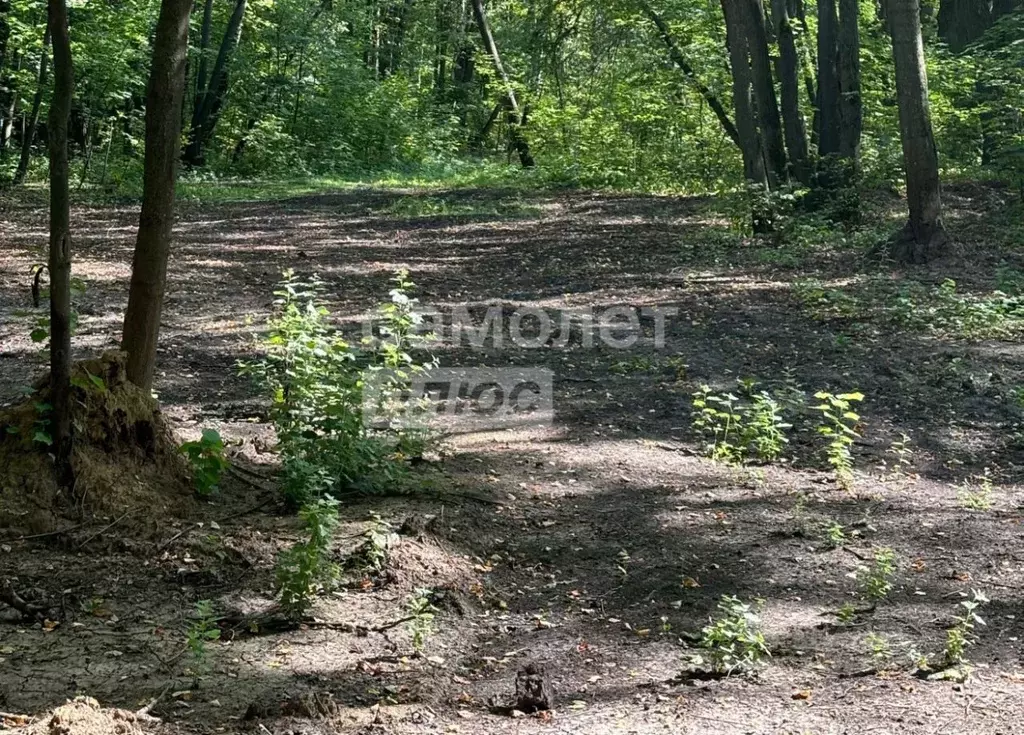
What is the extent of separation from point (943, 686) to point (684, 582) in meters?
1.32

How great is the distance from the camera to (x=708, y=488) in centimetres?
634

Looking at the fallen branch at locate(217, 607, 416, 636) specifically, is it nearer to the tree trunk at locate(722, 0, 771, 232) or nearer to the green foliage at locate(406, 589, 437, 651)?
the green foliage at locate(406, 589, 437, 651)

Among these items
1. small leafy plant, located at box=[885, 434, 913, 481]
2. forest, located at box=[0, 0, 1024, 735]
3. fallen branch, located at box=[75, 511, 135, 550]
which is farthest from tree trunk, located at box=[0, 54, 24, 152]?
small leafy plant, located at box=[885, 434, 913, 481]

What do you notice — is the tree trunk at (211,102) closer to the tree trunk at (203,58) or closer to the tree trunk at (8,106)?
the tree trunk at (203,58)

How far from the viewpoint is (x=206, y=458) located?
5156mm

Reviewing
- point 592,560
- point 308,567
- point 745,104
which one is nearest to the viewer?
point 308,567

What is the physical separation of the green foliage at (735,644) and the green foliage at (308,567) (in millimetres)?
1495

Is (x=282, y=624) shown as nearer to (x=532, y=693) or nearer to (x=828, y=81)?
(x=532, y=693)

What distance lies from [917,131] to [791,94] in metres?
4.16

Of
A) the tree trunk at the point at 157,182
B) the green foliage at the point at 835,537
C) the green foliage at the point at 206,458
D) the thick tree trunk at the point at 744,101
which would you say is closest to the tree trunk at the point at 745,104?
the thick tree trunk at the point at 744,101

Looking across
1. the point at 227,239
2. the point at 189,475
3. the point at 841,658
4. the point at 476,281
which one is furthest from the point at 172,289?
the point at 841,658

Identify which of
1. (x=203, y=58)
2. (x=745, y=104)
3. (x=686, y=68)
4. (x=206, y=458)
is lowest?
(x=206, y=458)

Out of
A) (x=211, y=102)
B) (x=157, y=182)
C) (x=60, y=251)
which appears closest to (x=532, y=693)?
(x=60, y=251)

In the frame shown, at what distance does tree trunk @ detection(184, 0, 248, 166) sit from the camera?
2741cm
